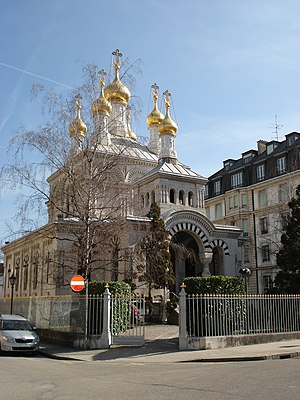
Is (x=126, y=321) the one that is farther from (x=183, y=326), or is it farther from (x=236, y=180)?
(x=236, y=180)

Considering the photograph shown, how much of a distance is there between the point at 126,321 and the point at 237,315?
416 centimetres

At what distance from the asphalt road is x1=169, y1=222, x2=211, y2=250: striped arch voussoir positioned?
62.6 ft

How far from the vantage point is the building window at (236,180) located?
52.0 meters

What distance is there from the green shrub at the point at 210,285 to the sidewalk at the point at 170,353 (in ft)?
6.96

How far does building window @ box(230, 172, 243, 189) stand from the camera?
5200cm

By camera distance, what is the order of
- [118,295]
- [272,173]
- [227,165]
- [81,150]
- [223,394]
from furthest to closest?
[227,165] → [272,173] → [81,150] → [118,295] → [223,394]

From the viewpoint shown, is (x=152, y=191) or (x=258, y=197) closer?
(x=152, y=191)

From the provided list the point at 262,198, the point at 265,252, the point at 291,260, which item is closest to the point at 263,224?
the point at 262,198

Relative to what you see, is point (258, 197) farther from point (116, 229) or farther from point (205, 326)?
point (205, 326)

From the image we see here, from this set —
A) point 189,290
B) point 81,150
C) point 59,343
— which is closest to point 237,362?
point 189,290

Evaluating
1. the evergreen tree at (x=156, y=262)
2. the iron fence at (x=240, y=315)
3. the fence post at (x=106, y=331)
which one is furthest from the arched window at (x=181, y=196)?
the fence post at (x=106, y=331)

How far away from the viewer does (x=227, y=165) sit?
56.3 m

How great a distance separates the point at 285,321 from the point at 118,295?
6790mm

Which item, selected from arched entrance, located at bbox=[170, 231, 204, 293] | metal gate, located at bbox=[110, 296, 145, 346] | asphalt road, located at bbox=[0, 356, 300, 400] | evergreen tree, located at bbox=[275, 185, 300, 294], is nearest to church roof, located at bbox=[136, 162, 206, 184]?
arched entrance, located at bbox=[170, 231, 204, 293]
